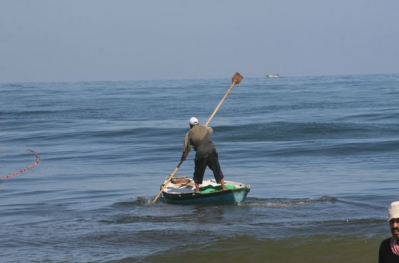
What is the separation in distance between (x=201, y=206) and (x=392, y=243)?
30.4 feet

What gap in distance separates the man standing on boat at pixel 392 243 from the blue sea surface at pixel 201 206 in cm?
490

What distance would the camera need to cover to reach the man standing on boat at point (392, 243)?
4902mm

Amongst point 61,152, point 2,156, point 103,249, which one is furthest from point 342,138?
point 103,249

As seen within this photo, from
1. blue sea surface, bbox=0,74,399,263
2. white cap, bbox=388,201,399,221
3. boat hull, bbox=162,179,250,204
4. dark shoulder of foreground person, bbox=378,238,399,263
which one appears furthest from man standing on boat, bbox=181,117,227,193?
white cap, bbox=388,201,399,221

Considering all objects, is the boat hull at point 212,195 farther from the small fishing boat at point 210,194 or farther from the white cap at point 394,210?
the white cap at point 394,210

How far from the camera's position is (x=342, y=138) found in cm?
2938

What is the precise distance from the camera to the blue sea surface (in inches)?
418

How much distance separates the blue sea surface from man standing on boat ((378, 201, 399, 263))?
16.1 feet

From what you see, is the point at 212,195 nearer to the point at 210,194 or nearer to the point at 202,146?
the point at 210,194

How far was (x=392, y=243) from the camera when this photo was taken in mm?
5082

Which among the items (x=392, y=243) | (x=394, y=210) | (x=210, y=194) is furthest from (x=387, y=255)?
(x=210, y=194)

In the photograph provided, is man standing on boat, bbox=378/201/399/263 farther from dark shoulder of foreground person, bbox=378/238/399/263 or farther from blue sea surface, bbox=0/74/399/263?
blue sea surface, bbox=0/74/399/263

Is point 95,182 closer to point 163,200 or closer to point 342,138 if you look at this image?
point 163,200

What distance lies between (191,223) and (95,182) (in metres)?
6.36
